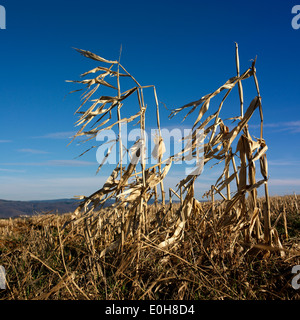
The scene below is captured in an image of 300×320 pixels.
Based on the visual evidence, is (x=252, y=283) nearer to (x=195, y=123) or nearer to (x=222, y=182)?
(x=222, y=182)

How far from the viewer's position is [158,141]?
9.18ft

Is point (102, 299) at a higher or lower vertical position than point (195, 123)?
lower

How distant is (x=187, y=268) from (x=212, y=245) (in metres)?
0.36

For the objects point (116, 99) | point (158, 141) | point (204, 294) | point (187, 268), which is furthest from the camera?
point (158, 141)

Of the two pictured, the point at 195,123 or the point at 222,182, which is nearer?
the point at 195,123

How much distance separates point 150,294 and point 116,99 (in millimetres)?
1554

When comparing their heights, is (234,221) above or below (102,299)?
above
